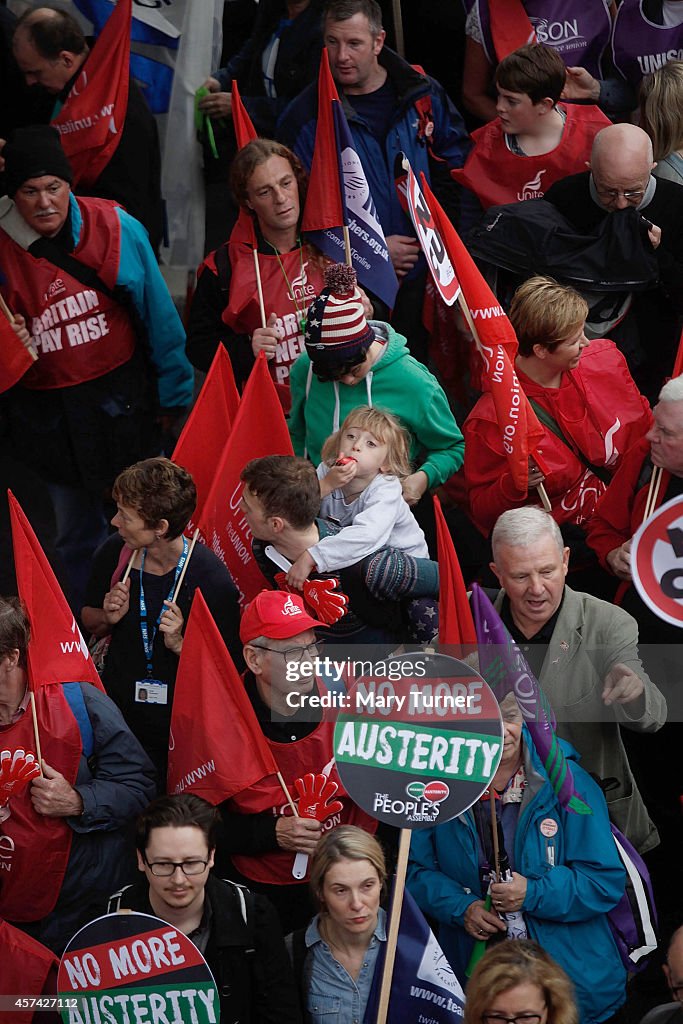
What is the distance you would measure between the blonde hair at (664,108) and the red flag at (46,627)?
2914mm

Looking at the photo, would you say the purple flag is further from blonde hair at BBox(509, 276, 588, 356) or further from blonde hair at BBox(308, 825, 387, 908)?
blonde hair at BBox(509, 276, 588, 356)

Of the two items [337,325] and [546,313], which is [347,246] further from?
[546,313]

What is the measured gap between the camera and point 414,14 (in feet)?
24.5

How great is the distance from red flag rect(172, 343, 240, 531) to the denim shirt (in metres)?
1.89

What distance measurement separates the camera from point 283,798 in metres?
4.38

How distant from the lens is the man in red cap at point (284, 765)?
4.36 meters

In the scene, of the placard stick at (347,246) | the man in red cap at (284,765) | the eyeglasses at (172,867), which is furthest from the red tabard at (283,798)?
the placard stick at (347,246)

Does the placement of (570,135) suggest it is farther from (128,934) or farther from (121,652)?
(128,934)

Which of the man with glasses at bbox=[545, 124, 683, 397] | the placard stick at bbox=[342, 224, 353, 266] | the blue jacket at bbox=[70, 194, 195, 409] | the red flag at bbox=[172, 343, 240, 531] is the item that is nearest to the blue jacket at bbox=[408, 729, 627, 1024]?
the red flag at bbox=[172, 343, 240, 531]

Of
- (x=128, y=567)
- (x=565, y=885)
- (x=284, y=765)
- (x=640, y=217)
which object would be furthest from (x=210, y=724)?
(x=640, y=217)

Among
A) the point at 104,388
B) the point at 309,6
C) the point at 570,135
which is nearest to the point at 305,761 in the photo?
the point at 104,388

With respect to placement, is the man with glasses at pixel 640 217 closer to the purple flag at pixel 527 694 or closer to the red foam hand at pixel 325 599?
the red foam hand at pixel 325 599

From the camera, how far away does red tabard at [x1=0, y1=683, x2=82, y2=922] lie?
169 inches

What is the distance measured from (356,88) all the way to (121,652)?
2.70 m
